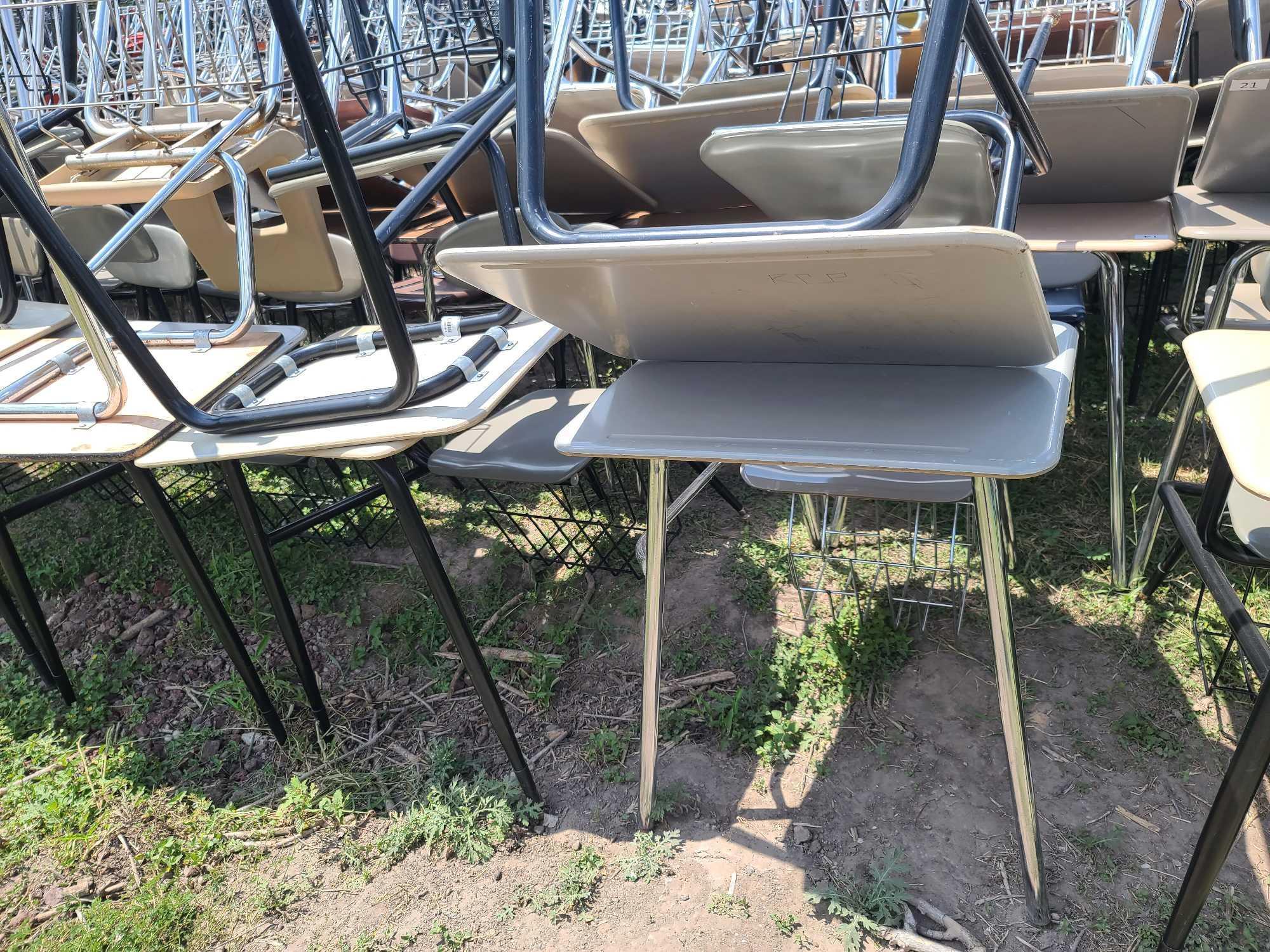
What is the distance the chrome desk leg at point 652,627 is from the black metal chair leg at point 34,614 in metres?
1.30

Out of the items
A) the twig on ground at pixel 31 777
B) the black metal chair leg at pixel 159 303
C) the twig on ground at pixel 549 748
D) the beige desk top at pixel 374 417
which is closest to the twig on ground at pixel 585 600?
the twig on ground at pixel 549 748

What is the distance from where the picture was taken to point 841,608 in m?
1.78

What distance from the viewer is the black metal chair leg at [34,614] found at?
1.67 m

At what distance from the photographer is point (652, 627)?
1225mm

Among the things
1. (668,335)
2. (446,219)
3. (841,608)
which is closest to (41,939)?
(668,335)

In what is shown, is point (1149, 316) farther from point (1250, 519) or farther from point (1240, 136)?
point (1250, 519)

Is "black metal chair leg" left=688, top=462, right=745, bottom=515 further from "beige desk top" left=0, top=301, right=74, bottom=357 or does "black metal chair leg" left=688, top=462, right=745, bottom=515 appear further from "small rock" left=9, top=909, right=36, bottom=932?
"small rock" left=9, top=909, right=36, bottom=932

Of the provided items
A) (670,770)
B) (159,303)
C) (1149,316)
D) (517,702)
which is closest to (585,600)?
(517,702)

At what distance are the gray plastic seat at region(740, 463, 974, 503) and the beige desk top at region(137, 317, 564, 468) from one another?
1.39 ft

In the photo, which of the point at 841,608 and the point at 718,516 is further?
the point at 718,516

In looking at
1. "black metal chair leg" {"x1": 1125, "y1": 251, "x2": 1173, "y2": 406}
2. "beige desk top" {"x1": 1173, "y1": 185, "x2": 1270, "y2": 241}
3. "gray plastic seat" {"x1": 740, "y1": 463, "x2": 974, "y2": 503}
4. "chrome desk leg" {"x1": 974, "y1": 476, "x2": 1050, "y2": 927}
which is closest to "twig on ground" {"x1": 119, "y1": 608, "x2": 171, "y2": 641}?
"gray plastic seat" {"x1": 740, "y1": 463, "x2": 974, "y2": 503}

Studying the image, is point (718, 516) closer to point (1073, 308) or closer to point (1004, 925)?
point (1073, 308)

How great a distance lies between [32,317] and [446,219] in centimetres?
119

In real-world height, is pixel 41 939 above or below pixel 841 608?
below
